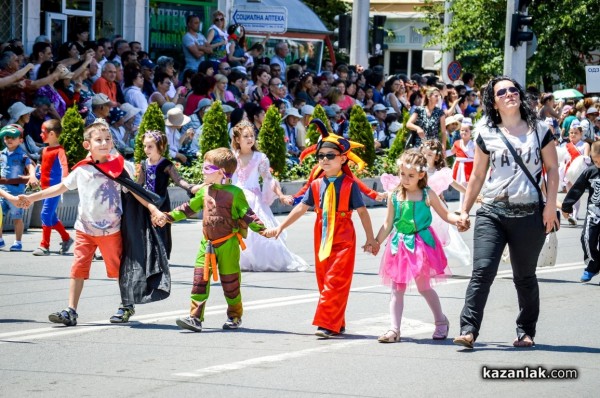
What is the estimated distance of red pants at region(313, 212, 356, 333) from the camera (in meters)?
9.73

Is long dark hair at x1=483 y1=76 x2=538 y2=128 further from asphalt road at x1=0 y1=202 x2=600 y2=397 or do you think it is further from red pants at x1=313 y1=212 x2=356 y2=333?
asphalt road at x1=0 y1=202 x2=600 y2=397

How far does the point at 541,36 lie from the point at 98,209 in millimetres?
29715

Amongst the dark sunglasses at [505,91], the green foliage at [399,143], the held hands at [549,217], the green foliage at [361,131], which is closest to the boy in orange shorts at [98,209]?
the dark sunglasses at [505,91]

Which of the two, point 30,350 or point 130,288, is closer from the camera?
point 30,350

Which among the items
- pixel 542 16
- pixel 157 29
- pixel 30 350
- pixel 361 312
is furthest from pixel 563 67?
pixel 30 350

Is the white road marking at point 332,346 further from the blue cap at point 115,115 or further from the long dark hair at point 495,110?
the blue cap at point 115,115

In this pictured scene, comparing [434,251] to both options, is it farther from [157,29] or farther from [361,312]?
[157,29]

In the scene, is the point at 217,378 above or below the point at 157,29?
below

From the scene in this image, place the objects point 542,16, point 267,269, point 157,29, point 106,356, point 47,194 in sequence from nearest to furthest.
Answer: point 106,356, point 47,194, point 267,269, point 157,29, point 542,16

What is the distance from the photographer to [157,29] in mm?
28234

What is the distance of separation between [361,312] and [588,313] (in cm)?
194

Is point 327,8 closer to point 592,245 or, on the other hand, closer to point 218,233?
point 592,245

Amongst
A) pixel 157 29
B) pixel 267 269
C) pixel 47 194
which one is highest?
pixel 157 29

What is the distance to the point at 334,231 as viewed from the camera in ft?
32.4
